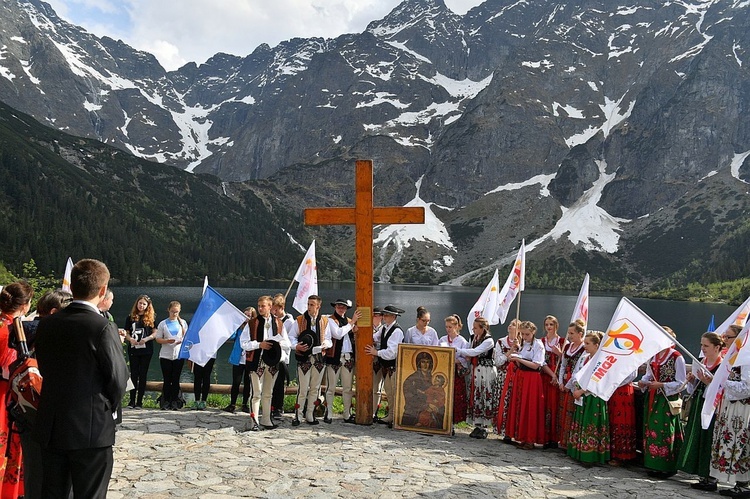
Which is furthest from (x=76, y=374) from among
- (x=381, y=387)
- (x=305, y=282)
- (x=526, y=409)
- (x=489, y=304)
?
(x=489, y=304)

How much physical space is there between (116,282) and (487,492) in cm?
11961

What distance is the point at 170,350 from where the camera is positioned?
1104cm

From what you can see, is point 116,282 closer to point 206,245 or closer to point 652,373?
point 206,245

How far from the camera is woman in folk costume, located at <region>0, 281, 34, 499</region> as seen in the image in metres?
5.31

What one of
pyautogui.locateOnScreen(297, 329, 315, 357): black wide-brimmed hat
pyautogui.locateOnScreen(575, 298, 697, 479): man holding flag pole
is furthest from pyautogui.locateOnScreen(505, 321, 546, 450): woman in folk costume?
pyautogui.locateOnScreen(297, 329, 315, 357): black wide-brimmed hat

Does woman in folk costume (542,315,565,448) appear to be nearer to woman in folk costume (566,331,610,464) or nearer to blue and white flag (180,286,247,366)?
woman in folk costume (566,331,610,464)

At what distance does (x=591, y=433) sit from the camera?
8.03m

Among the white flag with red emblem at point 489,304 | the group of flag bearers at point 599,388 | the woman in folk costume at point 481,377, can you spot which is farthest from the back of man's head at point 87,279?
the white flag with red emblem at point 489,304

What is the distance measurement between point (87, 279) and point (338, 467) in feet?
14.0

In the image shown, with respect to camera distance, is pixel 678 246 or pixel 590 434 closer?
pixel 590 434

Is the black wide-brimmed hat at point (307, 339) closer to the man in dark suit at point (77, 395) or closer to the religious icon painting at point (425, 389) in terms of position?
the religious icon painting at point (425, 389)

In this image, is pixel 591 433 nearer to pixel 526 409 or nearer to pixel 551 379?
pixel 526 409

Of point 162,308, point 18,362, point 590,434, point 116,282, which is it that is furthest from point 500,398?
point 116,282

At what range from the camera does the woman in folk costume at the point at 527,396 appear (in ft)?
29.6
